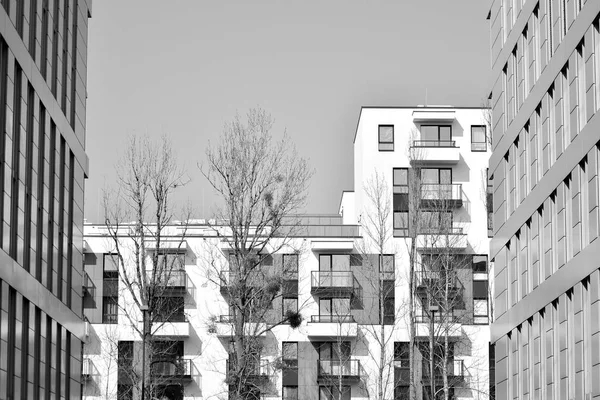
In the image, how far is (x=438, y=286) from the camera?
57.9m

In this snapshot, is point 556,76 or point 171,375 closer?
point 556,76

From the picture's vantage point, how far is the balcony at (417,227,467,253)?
58.5 m

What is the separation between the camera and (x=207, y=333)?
59000 millimetres

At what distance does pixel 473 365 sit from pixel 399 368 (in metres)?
3.83

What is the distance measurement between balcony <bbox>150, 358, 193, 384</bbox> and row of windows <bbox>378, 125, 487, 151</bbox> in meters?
15.7

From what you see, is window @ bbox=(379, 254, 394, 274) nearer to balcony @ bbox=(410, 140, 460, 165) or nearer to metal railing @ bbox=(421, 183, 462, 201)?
metal railing @ bbox=(421, 183, 462, 201)

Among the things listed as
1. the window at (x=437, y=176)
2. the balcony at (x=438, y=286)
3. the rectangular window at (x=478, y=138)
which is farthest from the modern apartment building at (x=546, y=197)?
the rectangular window at (x=478, y=138)

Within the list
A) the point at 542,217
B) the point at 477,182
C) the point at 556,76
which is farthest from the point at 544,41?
the point at 477,182

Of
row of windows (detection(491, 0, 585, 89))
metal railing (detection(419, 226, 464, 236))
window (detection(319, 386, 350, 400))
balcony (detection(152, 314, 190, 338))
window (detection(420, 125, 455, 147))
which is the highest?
window (detection(420, 125, 455, 147))

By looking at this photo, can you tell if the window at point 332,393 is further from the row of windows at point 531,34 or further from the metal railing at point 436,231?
the row of windows at point 531,34

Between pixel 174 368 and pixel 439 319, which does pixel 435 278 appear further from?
pixel 174 368

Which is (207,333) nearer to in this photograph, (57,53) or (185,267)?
(185,267)

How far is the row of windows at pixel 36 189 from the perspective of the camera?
98.8ft

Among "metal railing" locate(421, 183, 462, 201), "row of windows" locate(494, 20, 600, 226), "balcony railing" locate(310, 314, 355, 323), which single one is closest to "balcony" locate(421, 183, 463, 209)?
"metal railing" locate(421, 183, 462, 201)
